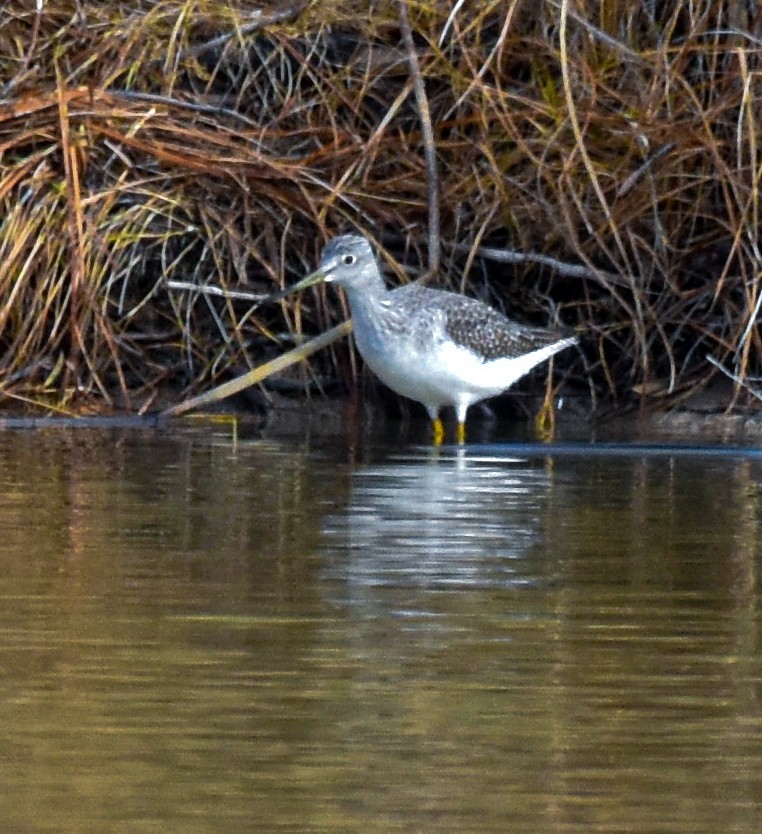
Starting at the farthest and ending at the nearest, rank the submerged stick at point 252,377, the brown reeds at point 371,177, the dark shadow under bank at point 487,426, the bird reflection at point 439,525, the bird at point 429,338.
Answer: the brown reeds at point 371,177, the submerged stick at point 252,377, the bird at point 429,338, the dark shadow under bank at point 487,426, the bird reflection at point 439,525

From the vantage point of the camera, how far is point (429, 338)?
8453 mm

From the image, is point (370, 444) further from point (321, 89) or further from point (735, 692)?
point (735, 692)

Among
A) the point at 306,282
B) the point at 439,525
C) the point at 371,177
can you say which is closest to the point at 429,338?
→ the point at 306,282

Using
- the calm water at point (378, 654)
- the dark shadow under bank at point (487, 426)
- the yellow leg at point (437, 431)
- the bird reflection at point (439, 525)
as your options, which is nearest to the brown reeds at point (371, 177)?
the dark shadow under bank at point (487, 426)

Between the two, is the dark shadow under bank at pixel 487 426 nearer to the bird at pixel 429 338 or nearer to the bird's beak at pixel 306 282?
the bird at pixel 429 338

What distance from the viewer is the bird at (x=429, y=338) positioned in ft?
27.8

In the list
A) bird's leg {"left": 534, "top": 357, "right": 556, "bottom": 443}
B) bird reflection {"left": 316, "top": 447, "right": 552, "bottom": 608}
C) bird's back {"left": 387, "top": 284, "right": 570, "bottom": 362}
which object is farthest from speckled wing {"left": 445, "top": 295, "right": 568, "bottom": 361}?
bird reflection {"left": 316, "top": 447, "right": 552, "bottom": 608}

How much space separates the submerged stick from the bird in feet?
0.54

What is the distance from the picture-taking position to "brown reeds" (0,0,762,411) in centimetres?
890

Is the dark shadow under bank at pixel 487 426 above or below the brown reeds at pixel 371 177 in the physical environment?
below

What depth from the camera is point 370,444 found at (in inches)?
320

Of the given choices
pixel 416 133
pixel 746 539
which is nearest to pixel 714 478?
pixel 746 539

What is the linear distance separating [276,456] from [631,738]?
403 centimetres

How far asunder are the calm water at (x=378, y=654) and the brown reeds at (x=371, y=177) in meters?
2.13
